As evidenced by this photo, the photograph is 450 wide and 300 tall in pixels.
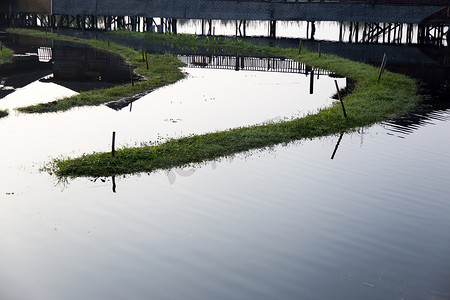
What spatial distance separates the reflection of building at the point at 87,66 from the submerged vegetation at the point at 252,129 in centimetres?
134

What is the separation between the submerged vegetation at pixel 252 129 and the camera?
12.0 metres

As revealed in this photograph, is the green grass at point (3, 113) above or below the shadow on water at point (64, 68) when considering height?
below

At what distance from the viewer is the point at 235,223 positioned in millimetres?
9359

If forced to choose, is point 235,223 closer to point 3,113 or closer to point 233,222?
point 233,222

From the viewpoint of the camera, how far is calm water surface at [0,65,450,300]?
738cm

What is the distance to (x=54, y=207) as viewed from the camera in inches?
391

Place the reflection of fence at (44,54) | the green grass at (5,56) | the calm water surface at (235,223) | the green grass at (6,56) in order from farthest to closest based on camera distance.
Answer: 1. the reflection of fence at (44,54)
2. the green grass at (5,56)
3. the green grass at (6,56)
4. the calm water surface at (235,223)

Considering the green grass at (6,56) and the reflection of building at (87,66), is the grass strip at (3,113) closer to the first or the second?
the reflection of building at (87,66)

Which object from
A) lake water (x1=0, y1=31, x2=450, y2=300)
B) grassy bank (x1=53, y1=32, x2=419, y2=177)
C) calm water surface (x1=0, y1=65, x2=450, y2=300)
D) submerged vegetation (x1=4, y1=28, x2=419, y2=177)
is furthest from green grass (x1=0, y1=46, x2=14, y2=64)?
grassy bank (x1=53, y1=32, x2=419, y2=177)

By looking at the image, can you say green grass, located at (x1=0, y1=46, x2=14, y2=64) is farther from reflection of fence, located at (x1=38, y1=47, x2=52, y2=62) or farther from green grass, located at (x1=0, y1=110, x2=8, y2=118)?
green grass, located at (x1=0, y1=110, x2=8, y2=118)

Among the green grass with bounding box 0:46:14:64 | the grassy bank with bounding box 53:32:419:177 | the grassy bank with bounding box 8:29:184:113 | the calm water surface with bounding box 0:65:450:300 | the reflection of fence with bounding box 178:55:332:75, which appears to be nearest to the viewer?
the calm water surface with bounding box 0:65:450:300

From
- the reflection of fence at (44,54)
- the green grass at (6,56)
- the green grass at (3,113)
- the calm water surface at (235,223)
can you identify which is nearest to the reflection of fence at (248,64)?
the reflection of fence at (44,54)

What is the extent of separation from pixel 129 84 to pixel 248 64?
12201 mm

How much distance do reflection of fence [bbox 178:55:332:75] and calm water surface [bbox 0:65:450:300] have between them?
1709 centimetres
